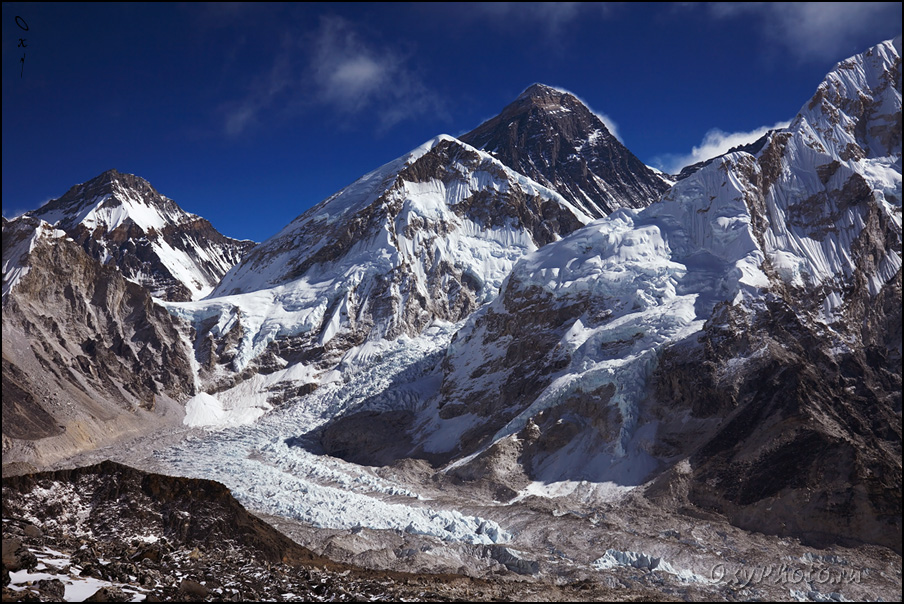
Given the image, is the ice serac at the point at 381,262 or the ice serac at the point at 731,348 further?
the ice serac at the point at 381,262

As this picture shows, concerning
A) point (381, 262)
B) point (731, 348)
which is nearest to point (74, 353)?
point (381, 262)

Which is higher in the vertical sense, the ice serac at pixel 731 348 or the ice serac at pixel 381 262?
the ice serac at pixel 381 262

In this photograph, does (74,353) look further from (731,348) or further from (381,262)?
(731,348)

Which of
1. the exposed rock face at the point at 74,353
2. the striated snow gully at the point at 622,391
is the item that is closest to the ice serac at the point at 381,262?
the striated snow gully at the point at 622,391

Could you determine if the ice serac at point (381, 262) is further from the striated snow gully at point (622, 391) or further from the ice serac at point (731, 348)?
the ice serac at point (731, 348)

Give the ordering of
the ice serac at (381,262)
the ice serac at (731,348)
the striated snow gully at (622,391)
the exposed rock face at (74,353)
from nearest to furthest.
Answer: the striated snow gully at (622,391)
the ice serac at (731,348)
the exposed rock face at (74,353)
the ice serac at (381,262)

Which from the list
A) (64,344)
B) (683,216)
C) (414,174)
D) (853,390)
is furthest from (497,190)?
(853,390)

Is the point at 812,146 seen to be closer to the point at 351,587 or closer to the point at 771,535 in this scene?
the point at 771,535
